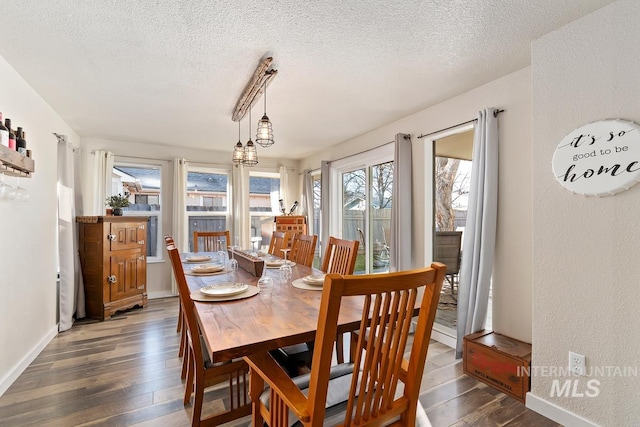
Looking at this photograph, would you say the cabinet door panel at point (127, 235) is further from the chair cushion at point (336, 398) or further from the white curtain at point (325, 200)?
the chair cushion at point (336, 398)

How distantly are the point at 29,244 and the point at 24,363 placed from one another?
950mm

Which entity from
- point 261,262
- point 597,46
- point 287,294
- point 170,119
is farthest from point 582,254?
point 170,119

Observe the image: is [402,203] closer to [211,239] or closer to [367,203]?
→ [367,203]

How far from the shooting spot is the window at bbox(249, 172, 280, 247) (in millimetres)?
5426

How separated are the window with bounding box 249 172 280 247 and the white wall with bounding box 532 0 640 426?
4.19 meters

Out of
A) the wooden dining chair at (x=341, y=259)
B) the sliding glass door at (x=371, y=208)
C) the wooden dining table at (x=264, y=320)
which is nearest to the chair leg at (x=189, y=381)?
the wooden dining table at (x=264, y=320)

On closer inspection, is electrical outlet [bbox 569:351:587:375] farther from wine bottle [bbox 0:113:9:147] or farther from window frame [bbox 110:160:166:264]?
window frame [bbox 110:160:166:264]

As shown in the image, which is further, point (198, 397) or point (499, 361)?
point (499, 361)

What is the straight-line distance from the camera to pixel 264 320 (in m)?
1.29

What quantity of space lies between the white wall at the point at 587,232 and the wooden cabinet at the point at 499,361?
10 centimetres

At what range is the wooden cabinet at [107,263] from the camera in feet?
11.6

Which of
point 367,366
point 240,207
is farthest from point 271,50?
point 240,207

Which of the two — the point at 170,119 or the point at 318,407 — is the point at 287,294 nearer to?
the point at 318,407

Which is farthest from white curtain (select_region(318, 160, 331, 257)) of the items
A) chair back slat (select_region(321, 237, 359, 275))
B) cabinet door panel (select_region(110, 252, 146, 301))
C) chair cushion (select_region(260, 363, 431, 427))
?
chair cushion (select_region(260, 363, 431, 427))
